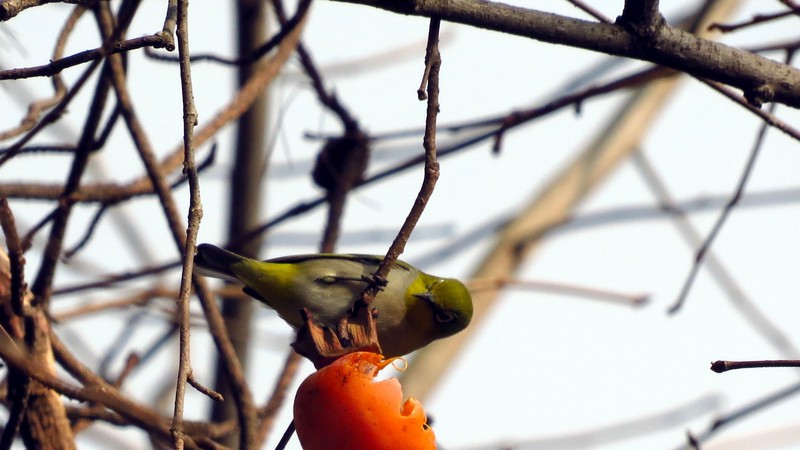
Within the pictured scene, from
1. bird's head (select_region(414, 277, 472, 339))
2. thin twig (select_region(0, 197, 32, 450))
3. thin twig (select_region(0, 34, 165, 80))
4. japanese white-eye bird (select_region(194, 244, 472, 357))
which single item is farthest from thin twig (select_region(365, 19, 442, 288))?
bird's head (select_region(414, 277, 472, 339))

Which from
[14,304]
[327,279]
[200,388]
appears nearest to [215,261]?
[327,279]

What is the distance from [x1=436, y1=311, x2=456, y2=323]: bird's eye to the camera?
401cm

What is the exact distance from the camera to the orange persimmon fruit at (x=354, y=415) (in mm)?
1931

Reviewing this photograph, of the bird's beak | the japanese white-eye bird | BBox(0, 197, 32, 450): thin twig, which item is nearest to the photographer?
BBox(0, 197, 32, 450): thin twig

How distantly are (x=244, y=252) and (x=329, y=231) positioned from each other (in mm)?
629

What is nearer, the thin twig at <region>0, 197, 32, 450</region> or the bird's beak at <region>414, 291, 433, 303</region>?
the thin twig at <region>0, 197, 32, 450</region>

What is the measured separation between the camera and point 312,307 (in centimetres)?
384

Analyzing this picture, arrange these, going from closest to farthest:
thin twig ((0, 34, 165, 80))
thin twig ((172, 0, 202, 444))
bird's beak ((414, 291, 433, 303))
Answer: thin twig ((172, 0, 202, 444)) → thin twig ((0, 34, 165, 80)) → bird's beak ((414, 291, 433, 303))

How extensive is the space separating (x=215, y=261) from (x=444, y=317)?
3.16ft

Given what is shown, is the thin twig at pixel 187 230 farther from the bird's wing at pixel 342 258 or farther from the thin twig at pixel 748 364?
the bird's wing at pixel 342 258

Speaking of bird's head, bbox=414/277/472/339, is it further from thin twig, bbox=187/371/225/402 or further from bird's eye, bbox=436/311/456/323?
thin twig, bbox=187/371/225/402

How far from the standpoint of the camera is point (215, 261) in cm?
398

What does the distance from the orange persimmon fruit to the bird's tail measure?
192cm

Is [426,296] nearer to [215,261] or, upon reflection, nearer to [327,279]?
[327,279]
